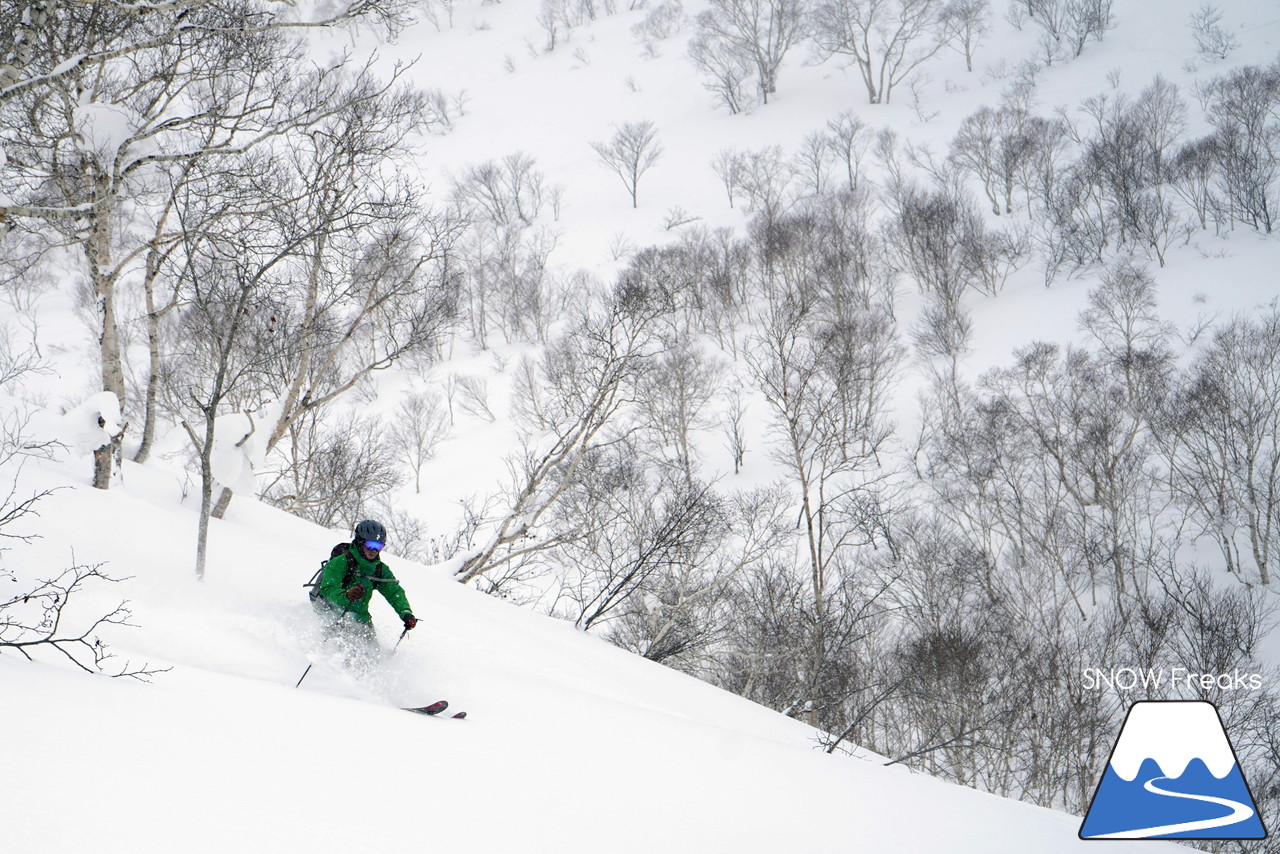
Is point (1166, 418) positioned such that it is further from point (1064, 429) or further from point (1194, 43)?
point (1194, 43)

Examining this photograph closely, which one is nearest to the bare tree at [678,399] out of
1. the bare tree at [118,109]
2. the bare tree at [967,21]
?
the bare tree at [118,109]

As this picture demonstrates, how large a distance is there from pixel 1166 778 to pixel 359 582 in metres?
5.36

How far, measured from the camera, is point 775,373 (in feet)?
69.2

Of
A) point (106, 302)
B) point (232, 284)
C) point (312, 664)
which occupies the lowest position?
point (312, 664)

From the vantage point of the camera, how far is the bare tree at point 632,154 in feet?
194

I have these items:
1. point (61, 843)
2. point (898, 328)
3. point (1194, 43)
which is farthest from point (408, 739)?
point (1194, 43)

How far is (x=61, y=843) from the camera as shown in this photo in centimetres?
178

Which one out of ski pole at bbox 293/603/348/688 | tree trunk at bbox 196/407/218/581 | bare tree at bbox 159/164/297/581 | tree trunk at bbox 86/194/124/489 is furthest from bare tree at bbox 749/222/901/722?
ski pole at bbox 293/603/348/688

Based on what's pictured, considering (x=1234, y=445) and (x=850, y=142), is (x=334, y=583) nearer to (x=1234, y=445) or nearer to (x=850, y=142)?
(x=1234, y=445)

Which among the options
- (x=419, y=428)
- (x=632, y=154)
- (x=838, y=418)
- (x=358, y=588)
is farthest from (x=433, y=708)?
(x=632, y=154)

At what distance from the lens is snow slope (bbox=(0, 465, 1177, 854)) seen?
88.0 inches

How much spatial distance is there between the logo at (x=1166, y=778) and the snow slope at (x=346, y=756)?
524 mm

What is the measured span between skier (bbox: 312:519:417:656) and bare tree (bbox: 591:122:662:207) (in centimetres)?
5518

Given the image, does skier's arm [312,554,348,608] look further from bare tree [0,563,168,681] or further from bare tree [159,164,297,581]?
bare tree [159,164,297,581]
